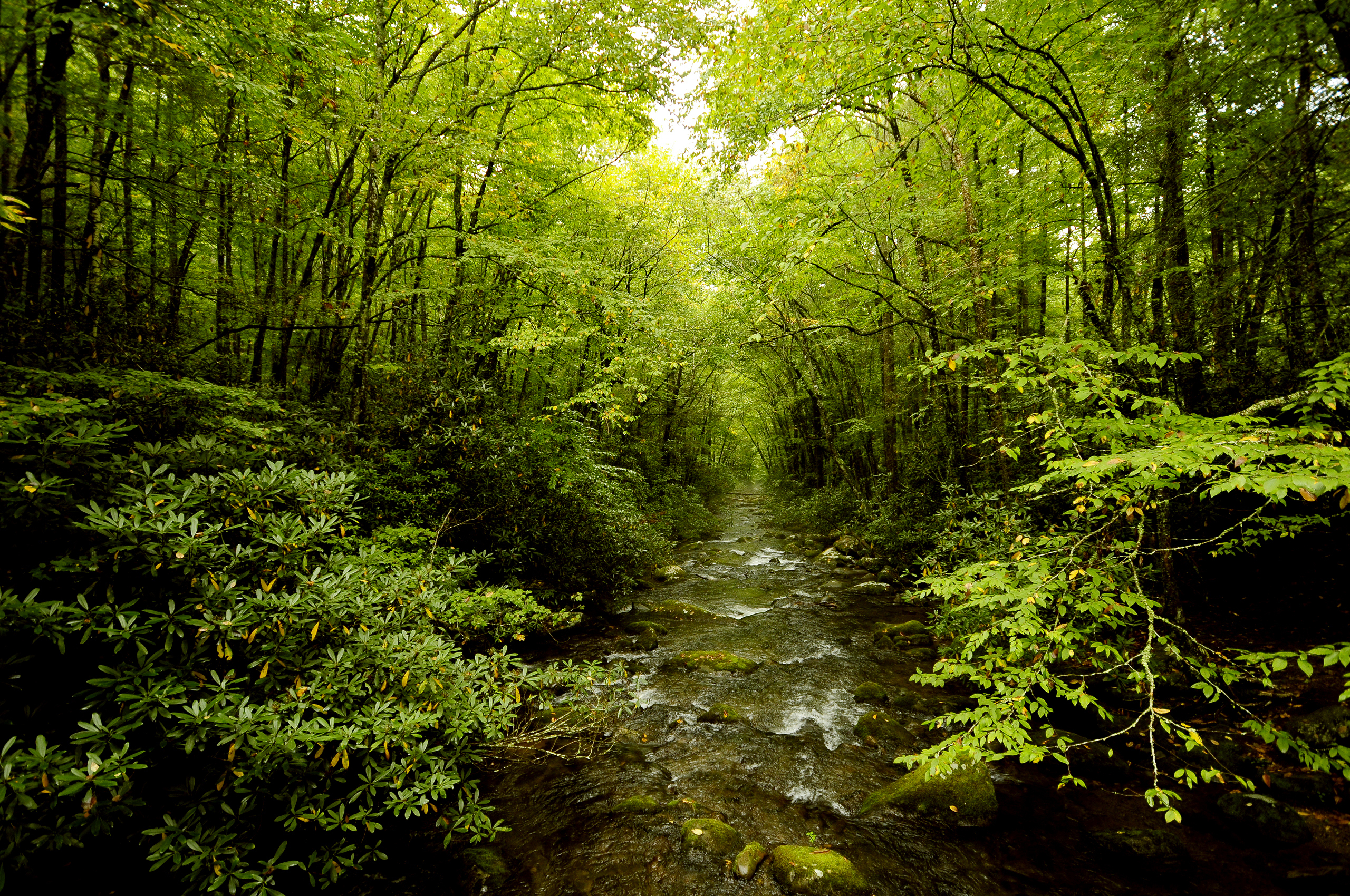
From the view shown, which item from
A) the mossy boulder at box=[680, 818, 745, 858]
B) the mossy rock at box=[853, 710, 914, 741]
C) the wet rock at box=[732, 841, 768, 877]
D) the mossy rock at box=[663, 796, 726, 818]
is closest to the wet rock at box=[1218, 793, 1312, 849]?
the mossy rock at box=[853, 710, 914, 741]

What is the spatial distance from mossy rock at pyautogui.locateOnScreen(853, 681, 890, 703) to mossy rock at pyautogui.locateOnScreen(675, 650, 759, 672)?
1.61 m

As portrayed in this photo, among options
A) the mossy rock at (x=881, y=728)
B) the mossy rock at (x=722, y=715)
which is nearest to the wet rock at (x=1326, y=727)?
the mossy rock at (x=881, y=728)

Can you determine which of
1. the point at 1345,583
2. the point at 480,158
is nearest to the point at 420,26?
the point at 480,158

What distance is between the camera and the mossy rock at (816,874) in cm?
381

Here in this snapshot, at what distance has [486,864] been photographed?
12.7 feet

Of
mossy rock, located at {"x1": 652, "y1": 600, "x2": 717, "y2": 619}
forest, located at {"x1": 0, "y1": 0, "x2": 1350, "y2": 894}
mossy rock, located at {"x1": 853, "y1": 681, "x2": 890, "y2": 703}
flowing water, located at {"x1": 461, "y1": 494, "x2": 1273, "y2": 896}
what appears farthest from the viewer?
mossy rock, located at {"x1": 652, "y1": 600, "x2": 717, "y2": 619}

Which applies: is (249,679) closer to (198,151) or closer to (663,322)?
(198,151)

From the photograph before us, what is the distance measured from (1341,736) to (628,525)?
378 inches

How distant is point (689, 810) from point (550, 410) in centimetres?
718

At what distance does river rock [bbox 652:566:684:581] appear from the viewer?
13070 millimetres

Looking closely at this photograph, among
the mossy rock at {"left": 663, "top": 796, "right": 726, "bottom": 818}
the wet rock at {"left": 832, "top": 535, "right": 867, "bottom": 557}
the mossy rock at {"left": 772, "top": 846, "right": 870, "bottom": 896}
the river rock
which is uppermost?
the wet rock at {"left": 832, "top": 535, "right": 867, "bottom": 557}

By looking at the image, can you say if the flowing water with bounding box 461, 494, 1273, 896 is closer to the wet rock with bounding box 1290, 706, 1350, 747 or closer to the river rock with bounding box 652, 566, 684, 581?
the wet rock with bounding box 1290, 706, 1350, 747

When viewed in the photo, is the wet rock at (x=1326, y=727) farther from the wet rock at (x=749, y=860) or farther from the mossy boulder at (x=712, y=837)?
the mossy boulder at (x=712, y=837)

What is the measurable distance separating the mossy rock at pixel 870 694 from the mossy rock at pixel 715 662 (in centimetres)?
161
